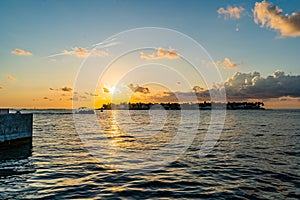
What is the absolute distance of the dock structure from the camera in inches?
1348

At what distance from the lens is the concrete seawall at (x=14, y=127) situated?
112 ft

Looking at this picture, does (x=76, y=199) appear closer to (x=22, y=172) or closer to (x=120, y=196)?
(x=120, y=196)

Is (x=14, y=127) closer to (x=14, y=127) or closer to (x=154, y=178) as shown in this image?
(x=14, y=127)

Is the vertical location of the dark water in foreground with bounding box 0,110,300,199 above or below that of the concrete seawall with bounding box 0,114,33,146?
below

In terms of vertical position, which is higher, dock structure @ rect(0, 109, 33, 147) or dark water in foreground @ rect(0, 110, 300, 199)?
dock structure @ rect(0, 109, 33, 147)

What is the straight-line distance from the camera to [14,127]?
36906mm

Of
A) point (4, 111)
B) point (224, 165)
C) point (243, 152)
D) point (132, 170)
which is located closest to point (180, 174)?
point (132, 170)

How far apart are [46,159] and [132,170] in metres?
10.5

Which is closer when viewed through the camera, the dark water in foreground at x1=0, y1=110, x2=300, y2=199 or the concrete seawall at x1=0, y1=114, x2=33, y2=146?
the dark water in foreground at x1=0, y1=110, x2=300, y2=199

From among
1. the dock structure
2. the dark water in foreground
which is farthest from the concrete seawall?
the dark water in foreground

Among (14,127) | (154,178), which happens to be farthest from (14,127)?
(154,178)

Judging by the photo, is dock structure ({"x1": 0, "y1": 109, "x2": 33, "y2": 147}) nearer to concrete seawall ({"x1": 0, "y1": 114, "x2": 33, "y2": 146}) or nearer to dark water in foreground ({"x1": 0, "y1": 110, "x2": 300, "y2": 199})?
concrete seawall ({"x1": 0, "y1": 114, "x2": 33, "y2": 146})

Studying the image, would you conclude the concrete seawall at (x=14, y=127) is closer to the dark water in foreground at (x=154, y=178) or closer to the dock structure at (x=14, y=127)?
the dock structure at (x=14, y=127)

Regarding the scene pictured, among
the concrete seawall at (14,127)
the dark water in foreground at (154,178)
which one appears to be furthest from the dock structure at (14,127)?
the dark water in foreground at (154,178)
